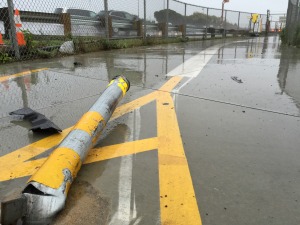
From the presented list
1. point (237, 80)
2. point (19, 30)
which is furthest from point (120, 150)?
point (19, 30)

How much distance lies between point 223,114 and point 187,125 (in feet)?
1.79

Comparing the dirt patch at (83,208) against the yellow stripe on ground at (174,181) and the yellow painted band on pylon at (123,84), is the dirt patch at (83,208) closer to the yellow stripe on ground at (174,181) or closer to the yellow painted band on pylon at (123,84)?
the yellow stripe on ground at (174,181)

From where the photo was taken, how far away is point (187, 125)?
282cm

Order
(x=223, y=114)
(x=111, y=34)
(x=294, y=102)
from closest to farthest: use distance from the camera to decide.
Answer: (x=223, y=114)
(x=294, y=102)
(x=111, y=34)

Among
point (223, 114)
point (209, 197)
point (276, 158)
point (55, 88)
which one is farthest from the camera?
point (55, 88)

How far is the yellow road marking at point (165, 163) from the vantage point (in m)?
1.59

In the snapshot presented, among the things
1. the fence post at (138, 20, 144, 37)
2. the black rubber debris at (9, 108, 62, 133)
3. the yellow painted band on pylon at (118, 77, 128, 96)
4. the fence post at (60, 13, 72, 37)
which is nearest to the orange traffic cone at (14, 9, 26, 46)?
the fence post at (60, 13, 72, 37)

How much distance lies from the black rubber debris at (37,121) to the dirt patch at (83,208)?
0.95 meters

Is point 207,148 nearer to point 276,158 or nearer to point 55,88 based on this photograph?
point 276,158

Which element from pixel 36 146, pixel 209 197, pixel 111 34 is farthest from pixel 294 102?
pixel 111 34

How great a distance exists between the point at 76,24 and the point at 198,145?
837 cm

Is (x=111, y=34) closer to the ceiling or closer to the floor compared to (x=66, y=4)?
closer to the floor

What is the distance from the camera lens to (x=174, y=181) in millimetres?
1868

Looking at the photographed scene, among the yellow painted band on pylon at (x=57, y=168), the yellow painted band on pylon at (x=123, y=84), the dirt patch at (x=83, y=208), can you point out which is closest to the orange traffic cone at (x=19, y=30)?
the yellow painted band on pylon at (x=123, y=84)
